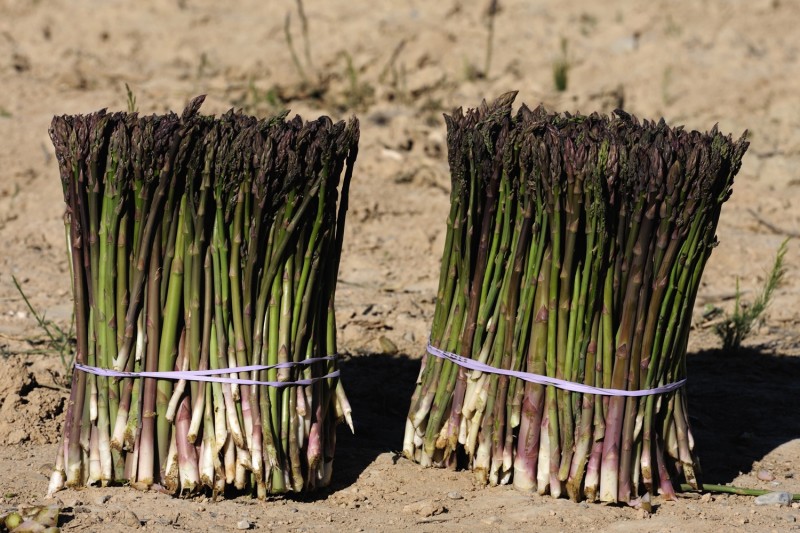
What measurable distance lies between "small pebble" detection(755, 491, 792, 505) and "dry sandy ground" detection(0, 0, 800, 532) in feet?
0.17

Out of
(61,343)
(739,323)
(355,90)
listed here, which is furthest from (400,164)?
(61,343)

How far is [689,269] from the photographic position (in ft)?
10.7

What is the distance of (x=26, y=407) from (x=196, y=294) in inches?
41.0

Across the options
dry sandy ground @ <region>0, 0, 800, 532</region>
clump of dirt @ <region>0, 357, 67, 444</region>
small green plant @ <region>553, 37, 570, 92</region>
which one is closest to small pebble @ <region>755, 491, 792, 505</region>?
dry sandy ground @ <region>0, 0, 800, 532</region>

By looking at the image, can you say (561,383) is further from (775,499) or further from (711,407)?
(711,407)

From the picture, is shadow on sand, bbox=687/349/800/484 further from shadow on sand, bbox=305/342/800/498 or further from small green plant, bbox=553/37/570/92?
small green plant, bbox=553/37/570/92

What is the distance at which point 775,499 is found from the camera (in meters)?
3.39

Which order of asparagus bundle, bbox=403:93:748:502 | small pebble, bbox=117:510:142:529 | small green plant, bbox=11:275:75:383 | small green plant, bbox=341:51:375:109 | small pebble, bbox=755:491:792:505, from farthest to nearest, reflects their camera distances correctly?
small green plant, bbox=341:51:375:109, small green plant, bbox=11:275:75:383, small pebble, bbox=755:491:792:505, asparagus bundle, bbox=403:93:748:502, small pebble, bbox=117:510:142:529

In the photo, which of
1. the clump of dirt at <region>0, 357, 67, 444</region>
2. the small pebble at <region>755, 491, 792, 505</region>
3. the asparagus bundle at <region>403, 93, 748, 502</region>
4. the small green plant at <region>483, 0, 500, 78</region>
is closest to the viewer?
the asparagus bundle at <region>403, 93, 748, 502</region>

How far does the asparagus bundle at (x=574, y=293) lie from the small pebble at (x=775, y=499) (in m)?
0.22

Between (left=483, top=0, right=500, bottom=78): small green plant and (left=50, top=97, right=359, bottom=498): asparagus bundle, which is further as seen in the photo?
(left=483, top=0, right=500, bottom=78): small green plant

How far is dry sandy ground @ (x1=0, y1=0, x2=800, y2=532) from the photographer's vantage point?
3.30 m

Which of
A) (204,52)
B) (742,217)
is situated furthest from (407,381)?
(204,52)

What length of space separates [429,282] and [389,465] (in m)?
1.97
